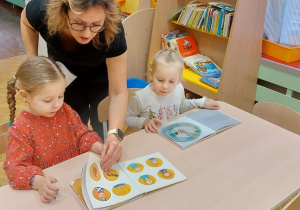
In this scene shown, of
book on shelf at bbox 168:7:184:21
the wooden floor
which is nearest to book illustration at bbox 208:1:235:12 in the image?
book on shelf at bbox 168:7:184:21

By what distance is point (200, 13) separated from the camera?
2.65m

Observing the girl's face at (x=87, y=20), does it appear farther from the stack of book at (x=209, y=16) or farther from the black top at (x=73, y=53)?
the stack of book at (x=209, y=16)

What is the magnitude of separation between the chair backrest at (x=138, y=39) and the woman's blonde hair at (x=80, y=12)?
1.35 metres

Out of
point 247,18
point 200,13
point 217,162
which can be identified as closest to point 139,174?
point 217,162

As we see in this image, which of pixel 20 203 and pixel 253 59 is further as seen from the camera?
pixel 253 59

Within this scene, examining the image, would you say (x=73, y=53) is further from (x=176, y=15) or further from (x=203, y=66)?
(x=176, y=15)

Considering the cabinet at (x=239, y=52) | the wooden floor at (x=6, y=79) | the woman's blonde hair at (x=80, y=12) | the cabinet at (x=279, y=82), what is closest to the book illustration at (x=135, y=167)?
the woman's blonde hair at (x=80, y=12)

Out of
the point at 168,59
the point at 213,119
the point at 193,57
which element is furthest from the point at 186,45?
the point at 213,119

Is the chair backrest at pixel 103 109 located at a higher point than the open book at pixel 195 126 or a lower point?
lower

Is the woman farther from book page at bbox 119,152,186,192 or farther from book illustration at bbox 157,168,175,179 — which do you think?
book illustration at bbox 157,168,175,179

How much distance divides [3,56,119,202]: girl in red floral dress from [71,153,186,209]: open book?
0.36 feet

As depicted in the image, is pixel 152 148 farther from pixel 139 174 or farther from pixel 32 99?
pixel 32 99

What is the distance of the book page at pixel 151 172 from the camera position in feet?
3.74

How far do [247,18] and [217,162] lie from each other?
4.58 feet
